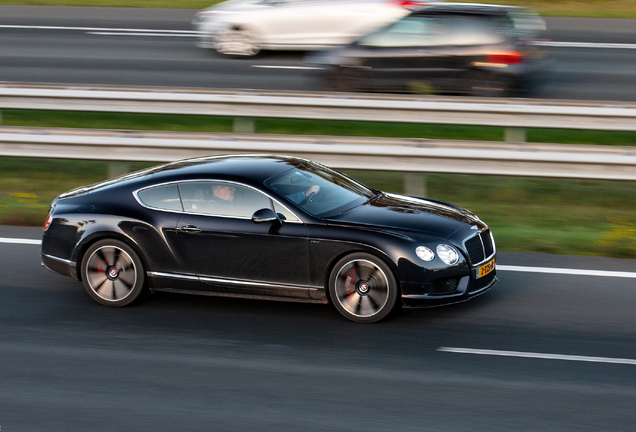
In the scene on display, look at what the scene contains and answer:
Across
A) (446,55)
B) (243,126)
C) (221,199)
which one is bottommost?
(221,199)

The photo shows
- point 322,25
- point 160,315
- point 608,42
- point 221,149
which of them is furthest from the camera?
point 608,42

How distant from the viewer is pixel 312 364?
602 centimetres

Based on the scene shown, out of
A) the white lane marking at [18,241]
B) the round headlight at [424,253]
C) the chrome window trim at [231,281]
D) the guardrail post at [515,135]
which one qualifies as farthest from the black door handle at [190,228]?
the guardrail post at [515,135]

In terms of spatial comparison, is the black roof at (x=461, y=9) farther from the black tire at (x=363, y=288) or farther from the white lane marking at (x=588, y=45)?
the black tire at (x=363, y=288)

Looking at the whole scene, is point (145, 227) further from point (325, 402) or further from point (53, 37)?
point (53, 37)

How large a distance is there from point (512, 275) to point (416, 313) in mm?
1505

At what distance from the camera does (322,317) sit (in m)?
6.99

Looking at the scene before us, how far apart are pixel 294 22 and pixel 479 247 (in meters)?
11.2

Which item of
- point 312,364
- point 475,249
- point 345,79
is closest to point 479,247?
point 475,249

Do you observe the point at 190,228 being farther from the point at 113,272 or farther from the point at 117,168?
the point at 117,168

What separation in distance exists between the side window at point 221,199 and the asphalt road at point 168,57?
8.01m

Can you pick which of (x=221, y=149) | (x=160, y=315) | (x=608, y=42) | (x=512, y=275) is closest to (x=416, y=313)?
(x=512, y=275)

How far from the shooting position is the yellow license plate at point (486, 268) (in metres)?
6.94

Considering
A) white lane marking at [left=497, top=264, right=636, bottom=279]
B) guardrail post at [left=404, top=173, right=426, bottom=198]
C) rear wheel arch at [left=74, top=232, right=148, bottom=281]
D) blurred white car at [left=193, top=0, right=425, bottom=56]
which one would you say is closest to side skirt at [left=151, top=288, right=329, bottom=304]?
rear wheel arch at [left=74, top=232, right=148, bottom=281]
